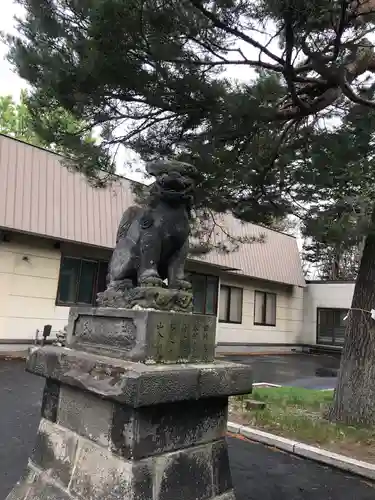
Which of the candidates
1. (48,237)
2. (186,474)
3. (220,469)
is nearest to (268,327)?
(48,237)

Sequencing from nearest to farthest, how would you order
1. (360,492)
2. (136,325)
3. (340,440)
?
(136,325) < (360,492) < (340,440)

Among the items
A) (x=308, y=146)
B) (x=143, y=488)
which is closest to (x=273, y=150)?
(x=308, y=146)

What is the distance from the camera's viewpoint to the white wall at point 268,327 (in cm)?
1672

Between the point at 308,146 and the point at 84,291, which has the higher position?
the point at 308,146

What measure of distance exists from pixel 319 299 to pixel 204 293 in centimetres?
716

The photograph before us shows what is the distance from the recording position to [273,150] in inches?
223

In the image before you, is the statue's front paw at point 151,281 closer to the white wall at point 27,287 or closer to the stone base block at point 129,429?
the stone base block at point 129,429

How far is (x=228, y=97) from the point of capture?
14.0 feet

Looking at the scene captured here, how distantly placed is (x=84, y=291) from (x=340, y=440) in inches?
337

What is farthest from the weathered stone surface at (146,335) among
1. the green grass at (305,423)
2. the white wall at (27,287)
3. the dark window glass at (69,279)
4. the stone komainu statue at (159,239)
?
the dark window glass at (69,279)

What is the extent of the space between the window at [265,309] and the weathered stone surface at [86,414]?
15.6 m

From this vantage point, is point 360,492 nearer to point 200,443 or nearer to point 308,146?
point 200,443

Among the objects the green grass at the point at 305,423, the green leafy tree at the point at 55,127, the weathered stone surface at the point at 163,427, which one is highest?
the green leafy tree at the point at 55,127

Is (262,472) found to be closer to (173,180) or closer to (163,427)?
(163,427)
